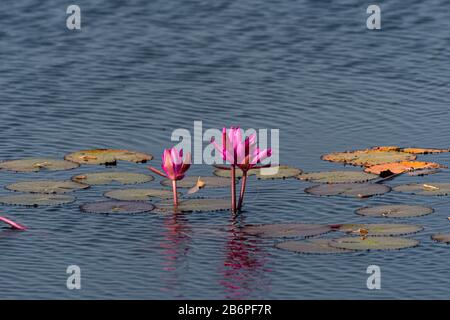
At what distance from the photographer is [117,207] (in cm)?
1493

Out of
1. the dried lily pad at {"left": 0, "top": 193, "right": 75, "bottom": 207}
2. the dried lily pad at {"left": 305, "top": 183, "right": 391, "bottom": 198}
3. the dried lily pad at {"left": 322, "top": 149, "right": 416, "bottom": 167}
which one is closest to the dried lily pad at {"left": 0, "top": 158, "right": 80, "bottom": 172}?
the dried lily pad at {"left": 0, "top": 193, "right": 75, "bottom": 207}

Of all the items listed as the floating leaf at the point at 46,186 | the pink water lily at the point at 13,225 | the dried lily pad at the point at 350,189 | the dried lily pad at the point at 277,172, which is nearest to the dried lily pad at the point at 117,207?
the floating leaf at the point at 46,186

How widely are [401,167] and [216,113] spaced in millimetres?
3958

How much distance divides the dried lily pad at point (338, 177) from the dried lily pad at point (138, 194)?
1738 millimetres

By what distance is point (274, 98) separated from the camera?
20.2 meters

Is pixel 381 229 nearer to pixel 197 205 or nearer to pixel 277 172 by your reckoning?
pixel 197 205

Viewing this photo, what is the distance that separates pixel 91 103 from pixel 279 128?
313cm

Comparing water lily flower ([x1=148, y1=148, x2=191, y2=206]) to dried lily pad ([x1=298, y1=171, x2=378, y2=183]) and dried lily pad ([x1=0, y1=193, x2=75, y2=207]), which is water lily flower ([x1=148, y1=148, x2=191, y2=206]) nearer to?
dried lily pad ([x1=0, y1=193, x2=75, y2=207])

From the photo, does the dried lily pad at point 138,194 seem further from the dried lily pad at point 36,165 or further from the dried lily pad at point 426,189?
the dried lily pad at point 426,189

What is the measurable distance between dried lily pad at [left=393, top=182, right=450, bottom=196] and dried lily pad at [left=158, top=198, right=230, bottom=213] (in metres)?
2.09

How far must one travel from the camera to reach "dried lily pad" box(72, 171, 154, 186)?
15857mm

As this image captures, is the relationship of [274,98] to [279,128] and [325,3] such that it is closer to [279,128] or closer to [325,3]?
[279,128]

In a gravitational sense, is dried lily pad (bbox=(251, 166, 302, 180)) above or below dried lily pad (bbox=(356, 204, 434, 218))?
above
